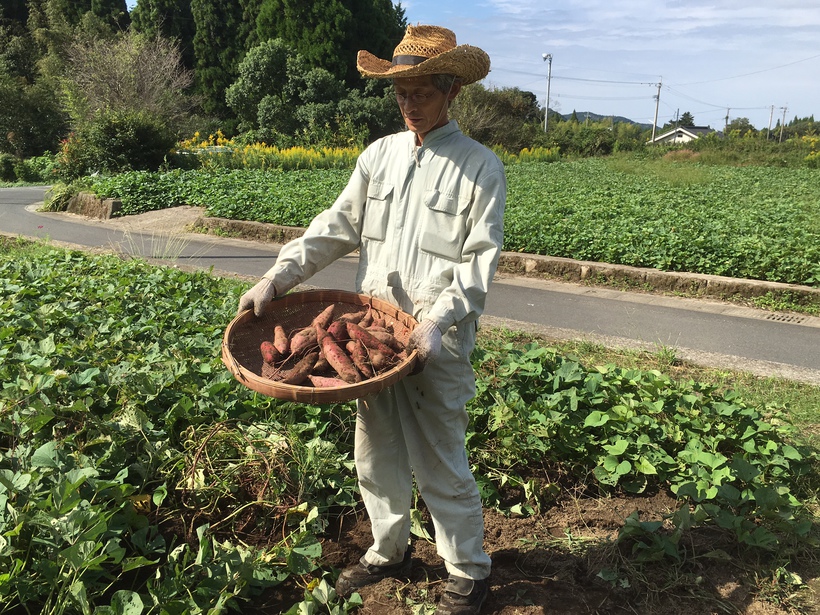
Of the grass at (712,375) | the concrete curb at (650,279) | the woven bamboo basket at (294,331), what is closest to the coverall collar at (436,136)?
the woven bamboo basket at (294,331)

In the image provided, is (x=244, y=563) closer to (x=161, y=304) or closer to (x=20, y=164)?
(x=161, y=304)

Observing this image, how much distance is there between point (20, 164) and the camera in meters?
27.3

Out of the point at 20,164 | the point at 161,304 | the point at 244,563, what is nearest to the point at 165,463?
the point at 244,563

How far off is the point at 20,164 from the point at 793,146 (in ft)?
136

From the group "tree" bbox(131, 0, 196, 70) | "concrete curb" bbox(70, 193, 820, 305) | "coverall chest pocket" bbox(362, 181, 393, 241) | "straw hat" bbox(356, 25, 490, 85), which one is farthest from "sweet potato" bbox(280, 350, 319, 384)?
"tree" bbox(131, 0, 196, 70)

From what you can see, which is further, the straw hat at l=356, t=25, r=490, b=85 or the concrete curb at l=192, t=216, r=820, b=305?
the concrete curb at l=192, t=216, r=820, b=305

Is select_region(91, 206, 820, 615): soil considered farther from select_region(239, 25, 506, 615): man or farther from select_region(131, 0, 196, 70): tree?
select_region(131, 0, 196, 70): tree

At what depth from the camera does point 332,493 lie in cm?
318

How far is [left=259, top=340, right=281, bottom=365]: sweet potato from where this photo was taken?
2439 millimetres

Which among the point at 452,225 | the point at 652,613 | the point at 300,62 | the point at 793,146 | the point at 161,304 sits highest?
the point at 300,62

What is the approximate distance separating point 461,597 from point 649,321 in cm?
A: 503

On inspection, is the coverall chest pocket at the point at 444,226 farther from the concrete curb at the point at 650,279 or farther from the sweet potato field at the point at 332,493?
the concrete curb at the point at 650,279

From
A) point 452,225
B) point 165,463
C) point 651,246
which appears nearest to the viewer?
point 452,225

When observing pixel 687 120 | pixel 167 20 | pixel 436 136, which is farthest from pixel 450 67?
pixel 687 120
